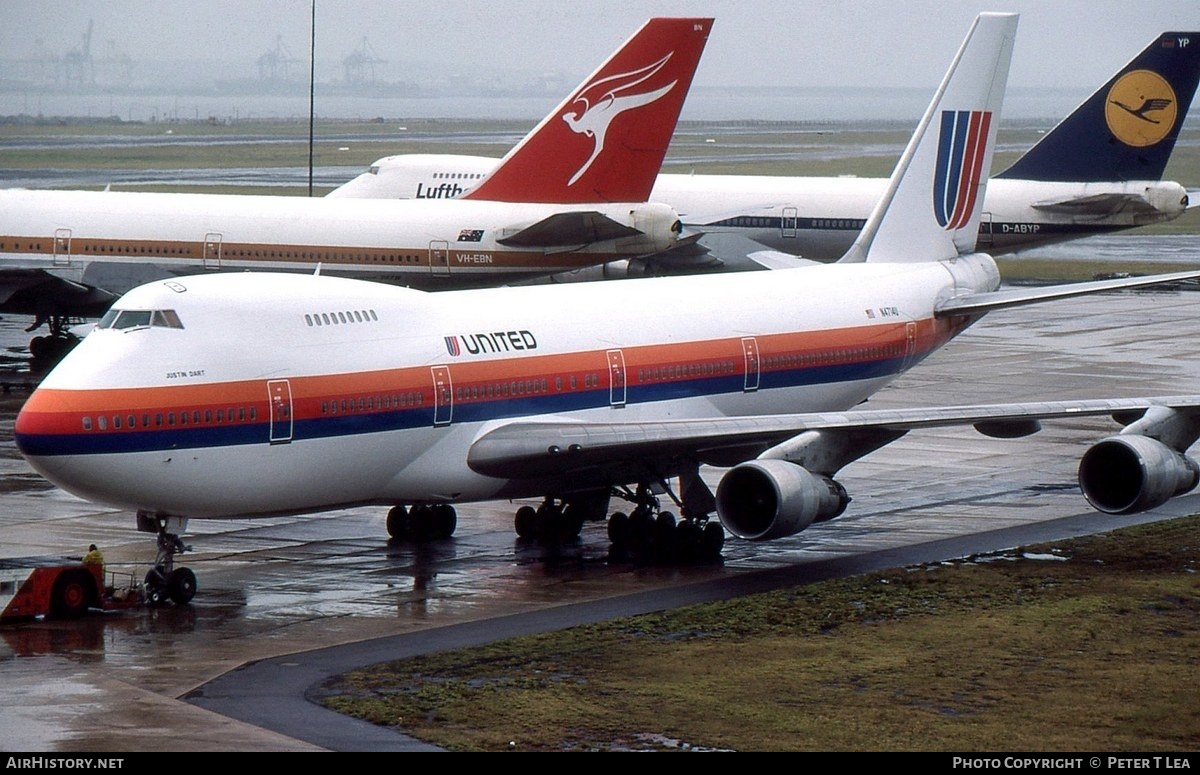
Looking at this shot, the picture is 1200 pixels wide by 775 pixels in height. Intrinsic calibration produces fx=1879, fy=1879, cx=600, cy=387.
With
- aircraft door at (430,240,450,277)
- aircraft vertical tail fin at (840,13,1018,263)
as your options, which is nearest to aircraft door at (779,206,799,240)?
aircraft door at (430,240,450,277)

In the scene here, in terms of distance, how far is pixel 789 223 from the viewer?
→ 229ft

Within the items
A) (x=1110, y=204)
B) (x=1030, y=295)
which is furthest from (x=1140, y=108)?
(x=1030, y=295)

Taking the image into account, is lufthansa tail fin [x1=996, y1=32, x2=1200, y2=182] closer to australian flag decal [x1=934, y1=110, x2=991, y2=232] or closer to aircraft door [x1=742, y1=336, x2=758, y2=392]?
australian flag decal [x1=934, y1=110, x2=991, y2=232]

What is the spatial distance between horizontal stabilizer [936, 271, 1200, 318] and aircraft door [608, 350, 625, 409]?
8.89 m

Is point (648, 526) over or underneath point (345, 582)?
over

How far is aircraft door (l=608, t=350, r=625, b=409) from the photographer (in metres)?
29.7

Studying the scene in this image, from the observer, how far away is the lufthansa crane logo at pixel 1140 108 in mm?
62062

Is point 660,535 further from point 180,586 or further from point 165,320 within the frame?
point 165,320

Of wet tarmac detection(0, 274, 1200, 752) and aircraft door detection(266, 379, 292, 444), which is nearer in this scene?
wet tarmac detection(0, 274, 1200, 752)

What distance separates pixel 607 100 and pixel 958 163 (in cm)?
1473

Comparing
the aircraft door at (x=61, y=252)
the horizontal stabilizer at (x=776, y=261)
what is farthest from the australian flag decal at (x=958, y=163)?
the aircraft door at (x=61, y=252)

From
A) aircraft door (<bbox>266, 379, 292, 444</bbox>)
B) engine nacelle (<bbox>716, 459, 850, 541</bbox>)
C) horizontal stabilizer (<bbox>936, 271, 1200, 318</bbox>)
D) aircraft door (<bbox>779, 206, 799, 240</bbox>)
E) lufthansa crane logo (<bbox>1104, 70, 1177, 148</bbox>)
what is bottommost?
engine nacelle (<bbox>716, 459, 850, 541</bbox>)

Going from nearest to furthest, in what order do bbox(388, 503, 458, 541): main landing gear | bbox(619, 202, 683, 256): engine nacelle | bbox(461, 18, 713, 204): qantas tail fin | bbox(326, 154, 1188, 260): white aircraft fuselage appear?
bbox(388, 503, 458, 541): main landing gear → bbox(461, 18, 713, 204): qantas tail fin → bbox(619, 202, 683, 256): engine nacelle → bbox(326, 154, 1188, 260): white aircraft fuselage
